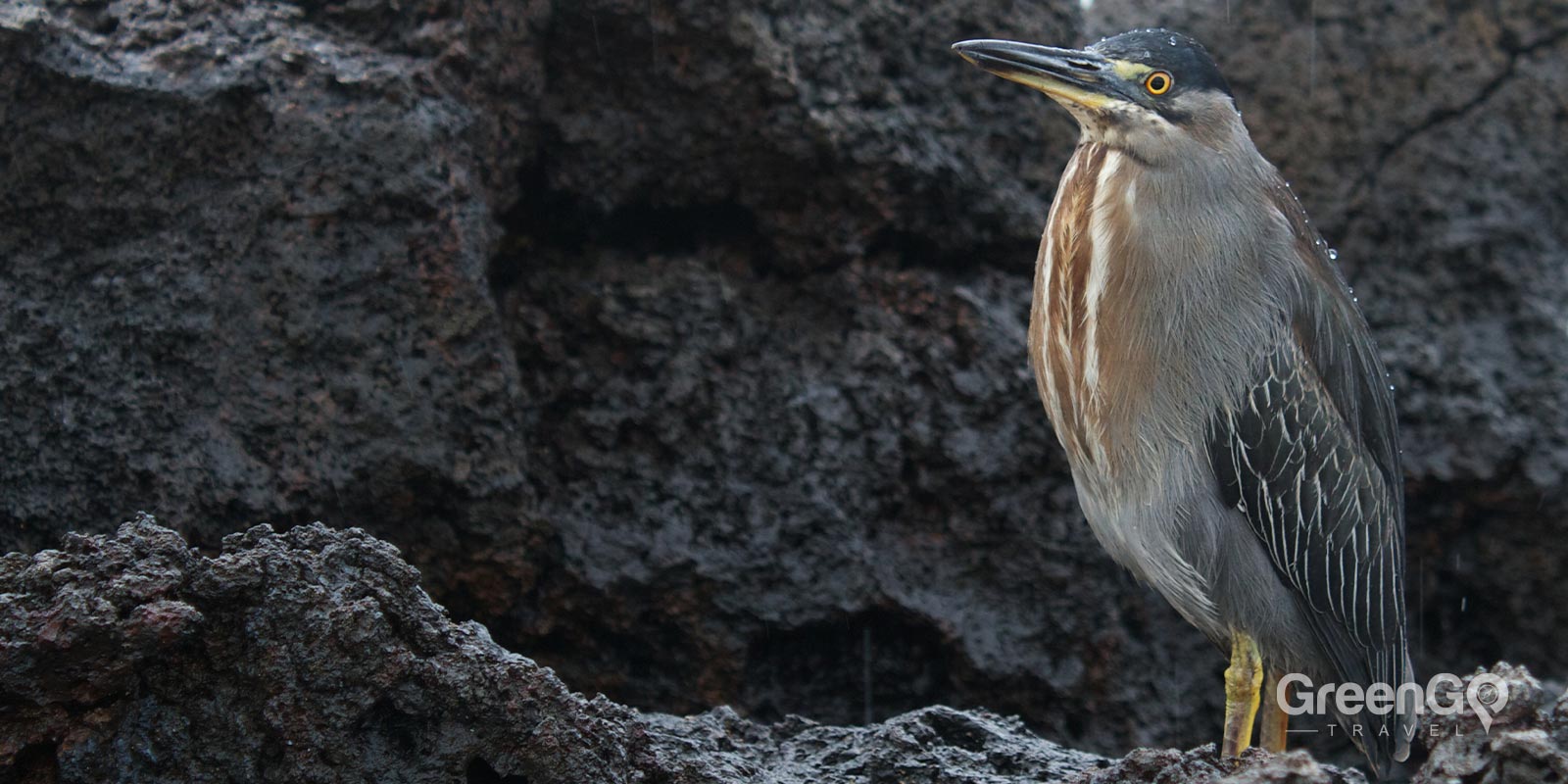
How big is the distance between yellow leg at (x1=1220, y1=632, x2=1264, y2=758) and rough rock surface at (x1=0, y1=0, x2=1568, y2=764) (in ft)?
1.50

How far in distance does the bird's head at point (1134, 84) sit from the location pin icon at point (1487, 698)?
137 cm

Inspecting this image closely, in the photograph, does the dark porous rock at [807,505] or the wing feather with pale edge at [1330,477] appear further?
the dark porous rock at [807,505]

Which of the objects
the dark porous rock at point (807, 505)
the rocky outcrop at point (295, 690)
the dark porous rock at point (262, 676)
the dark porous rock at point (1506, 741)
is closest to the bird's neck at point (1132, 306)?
the dark porous rock at point (807, 505)

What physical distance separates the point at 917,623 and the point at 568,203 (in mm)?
1297

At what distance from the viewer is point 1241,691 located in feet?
9.01

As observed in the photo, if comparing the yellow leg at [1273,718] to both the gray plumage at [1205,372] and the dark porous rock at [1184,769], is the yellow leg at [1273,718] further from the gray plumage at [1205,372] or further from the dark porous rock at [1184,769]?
the dark porous rock at [1184,769]

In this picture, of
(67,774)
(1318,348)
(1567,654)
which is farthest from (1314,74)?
(67,774)

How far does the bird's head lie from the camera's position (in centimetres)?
276

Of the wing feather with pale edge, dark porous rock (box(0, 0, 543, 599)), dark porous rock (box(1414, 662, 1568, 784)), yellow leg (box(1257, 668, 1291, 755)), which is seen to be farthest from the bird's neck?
dark porous rock (box(0, 0, 543, 599))

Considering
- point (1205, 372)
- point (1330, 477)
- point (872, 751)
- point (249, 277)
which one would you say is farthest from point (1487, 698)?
point (249, 277)

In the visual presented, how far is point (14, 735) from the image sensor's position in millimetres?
1684

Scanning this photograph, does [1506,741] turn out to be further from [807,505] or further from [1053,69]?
[807,505]

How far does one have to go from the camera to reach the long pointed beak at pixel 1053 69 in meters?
2.74

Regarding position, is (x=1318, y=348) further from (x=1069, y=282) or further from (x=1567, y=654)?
(x=1567, y=654)
